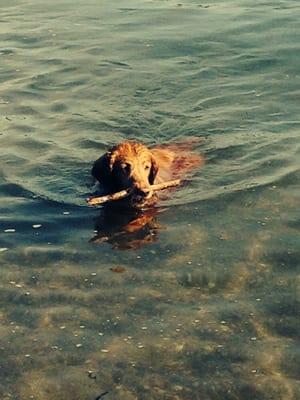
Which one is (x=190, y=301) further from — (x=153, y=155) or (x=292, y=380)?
(x=153, y=155)

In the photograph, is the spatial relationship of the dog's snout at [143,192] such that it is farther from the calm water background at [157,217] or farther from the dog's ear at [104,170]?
the dog's ear at [104,170]

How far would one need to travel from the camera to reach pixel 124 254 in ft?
29.2

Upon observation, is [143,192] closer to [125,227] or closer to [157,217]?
[157,217]

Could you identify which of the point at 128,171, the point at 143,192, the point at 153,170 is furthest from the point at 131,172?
the point at 153,170

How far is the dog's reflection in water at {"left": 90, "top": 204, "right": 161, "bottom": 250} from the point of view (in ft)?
30.3

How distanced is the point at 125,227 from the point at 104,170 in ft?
2.91

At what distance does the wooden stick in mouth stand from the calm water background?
21cm

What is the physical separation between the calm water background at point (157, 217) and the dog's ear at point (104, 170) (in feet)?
1.17

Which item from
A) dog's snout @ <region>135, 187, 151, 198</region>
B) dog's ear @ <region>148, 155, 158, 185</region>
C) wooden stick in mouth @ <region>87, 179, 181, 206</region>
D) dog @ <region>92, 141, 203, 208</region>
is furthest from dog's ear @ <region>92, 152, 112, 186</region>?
dog's ear @ <region>148, 155, 158, 185</region>

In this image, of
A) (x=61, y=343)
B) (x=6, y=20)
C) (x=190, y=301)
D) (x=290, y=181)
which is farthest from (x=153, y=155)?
(x=6, y=20)

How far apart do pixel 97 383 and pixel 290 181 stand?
4.69 metres

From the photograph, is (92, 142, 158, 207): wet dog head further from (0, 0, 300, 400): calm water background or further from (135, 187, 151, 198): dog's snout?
(0, 0, 300, 400): calm water background

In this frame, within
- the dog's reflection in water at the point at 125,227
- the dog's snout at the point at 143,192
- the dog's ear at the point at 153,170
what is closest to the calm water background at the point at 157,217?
the dog's reflection in water at the point at 125,227

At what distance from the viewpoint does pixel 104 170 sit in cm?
1023
